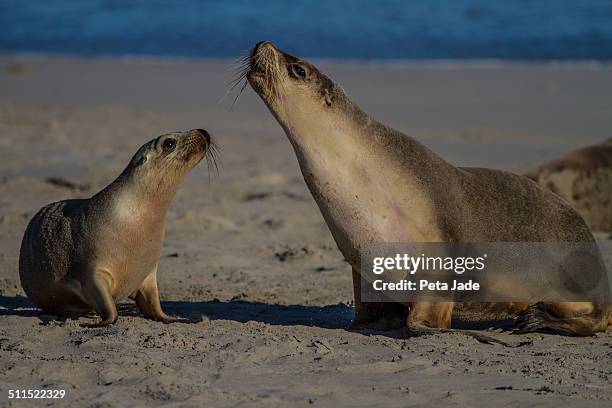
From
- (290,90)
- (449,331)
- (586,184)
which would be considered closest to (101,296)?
(290,90)

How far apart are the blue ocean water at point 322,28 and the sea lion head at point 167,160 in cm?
1796

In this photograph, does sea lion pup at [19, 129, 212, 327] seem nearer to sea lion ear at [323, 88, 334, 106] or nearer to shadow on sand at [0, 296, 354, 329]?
shadow on sand at [0, 296, 354, 329]

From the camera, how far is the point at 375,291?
5758 mm

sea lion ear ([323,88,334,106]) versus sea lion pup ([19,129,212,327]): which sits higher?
sea lion ear ([323,88,334,106])

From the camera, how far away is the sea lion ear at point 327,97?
561 cm

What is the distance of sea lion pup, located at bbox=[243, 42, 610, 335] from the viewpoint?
554cm

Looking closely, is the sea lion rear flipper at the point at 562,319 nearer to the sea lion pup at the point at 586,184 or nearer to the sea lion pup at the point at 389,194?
the sea lion pup at the point at 389,194

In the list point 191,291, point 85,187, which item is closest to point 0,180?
point 85,187

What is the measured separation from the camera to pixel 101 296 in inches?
233

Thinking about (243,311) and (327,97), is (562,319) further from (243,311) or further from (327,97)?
(243,311)

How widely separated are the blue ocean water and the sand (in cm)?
520

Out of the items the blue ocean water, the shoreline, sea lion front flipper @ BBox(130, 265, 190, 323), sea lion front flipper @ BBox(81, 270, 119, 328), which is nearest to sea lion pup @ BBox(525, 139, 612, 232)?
sea lion front flipper @ BBox(130, 265, 190, 323)

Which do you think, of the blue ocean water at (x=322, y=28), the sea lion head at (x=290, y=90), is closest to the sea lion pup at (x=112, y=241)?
the sea lion head at (x=290, y=90)

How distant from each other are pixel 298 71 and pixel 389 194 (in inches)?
31.5
